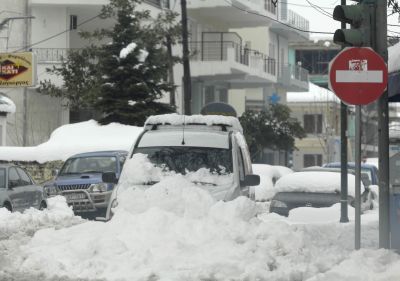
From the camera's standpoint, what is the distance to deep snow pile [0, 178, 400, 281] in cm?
961

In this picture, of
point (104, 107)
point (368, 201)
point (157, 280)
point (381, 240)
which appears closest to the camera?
point (157, 280)

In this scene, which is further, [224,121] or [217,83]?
[217,83]

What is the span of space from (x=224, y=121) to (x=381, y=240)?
13.0ft

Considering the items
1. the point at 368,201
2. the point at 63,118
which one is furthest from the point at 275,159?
the point at 368,201

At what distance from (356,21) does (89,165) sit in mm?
12242

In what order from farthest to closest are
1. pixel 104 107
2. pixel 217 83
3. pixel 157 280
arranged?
pixel 217 83 → pixel 104 107 → pixel 157 280

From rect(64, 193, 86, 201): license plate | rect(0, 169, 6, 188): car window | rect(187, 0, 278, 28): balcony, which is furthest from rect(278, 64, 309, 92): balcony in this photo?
rect(0, 169, 6, 188): car window

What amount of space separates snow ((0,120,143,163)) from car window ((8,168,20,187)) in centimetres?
903

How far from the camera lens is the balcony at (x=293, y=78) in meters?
54.9

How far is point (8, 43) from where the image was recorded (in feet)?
114

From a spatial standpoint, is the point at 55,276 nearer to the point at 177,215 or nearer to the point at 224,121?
the point at 177,215

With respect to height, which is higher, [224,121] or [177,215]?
[224,121]

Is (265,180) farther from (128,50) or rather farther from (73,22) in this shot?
(73,22)

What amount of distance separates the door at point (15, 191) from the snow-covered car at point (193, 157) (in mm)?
6164
